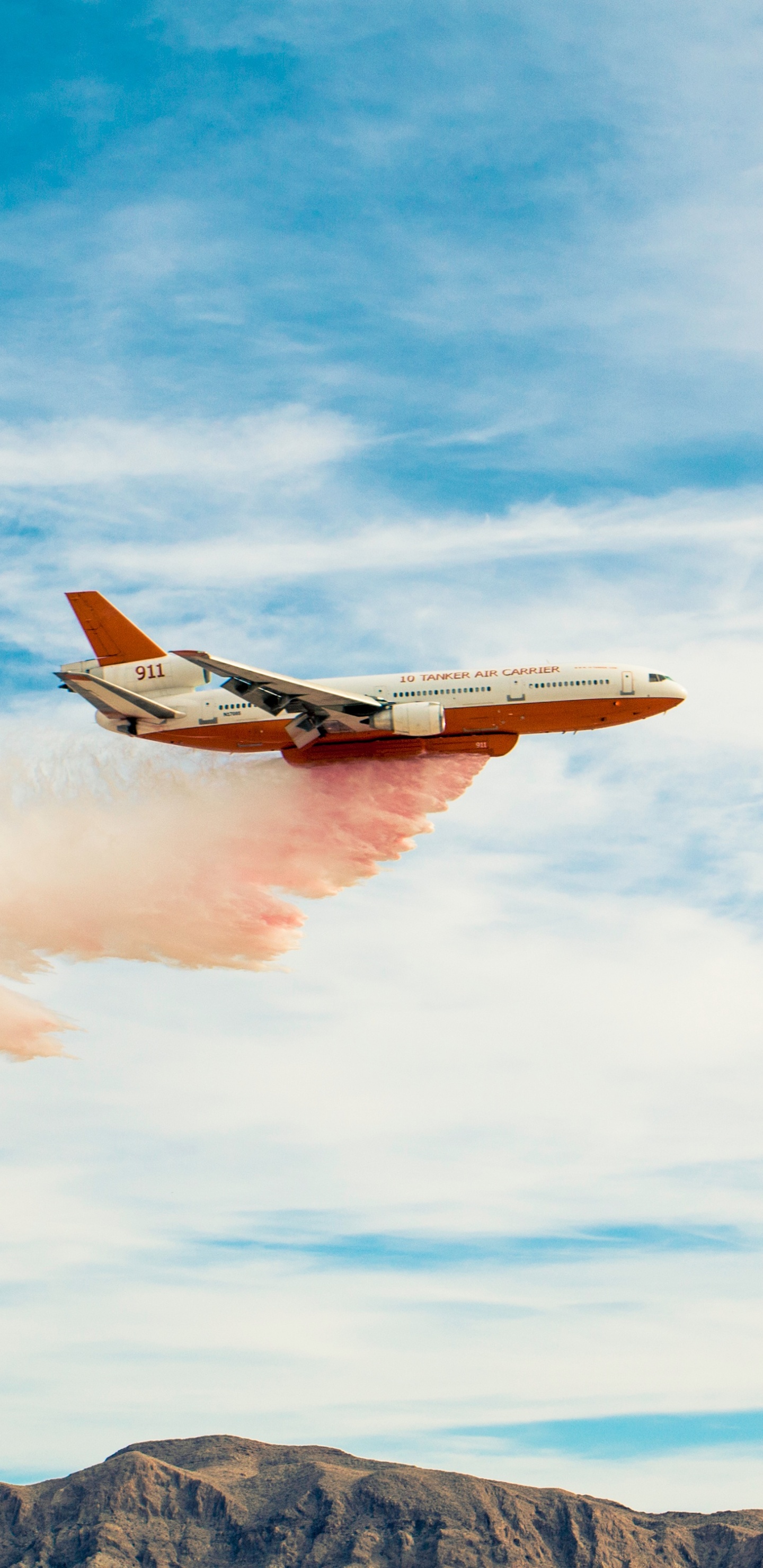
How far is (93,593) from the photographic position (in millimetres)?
74188

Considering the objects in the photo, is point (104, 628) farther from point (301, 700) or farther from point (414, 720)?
point (414, 720)

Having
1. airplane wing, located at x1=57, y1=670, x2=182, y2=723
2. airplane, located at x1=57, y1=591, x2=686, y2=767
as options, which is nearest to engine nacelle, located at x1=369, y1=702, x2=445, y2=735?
airplane, located at x1=57, y1=591, x2=686, y2=767

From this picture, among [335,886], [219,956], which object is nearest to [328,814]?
[335,886]

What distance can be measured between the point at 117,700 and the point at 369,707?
1277 centimetres

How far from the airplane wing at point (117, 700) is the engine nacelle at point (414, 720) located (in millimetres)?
10922

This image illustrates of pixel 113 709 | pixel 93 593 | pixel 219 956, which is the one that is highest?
A: pixel 93 593

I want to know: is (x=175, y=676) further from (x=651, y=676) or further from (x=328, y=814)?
(x=651, y=676)

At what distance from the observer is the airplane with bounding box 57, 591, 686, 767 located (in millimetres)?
68250

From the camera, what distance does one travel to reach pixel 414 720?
221ft

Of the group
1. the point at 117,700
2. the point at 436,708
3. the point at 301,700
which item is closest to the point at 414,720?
the point at 436,708

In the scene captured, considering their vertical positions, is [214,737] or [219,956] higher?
[214,737]

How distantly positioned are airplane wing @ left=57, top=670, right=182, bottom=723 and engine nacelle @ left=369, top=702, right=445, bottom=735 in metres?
10.9

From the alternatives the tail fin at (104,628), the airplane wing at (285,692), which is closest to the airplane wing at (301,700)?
the airplane wing at (285,692)

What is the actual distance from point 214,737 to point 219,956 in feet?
36.5
